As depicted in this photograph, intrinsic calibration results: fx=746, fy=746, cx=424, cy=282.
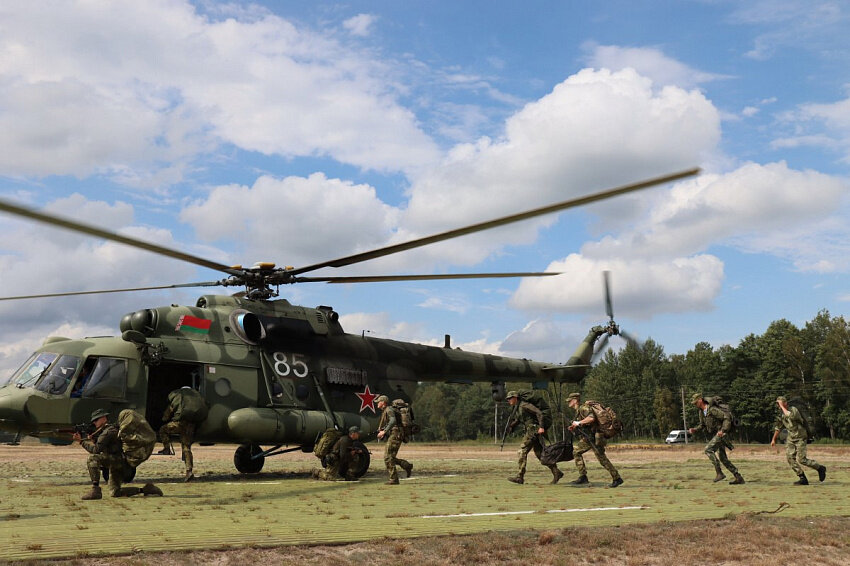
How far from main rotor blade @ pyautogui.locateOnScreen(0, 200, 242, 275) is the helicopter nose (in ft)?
11.6

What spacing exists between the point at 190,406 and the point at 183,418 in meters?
0.25

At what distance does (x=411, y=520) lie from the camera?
8320 mm

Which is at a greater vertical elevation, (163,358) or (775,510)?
(163,358)

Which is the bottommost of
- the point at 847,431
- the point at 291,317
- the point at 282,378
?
the point at 847,431

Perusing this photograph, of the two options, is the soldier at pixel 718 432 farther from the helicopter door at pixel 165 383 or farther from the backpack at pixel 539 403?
the helicopter door at pixel 165 383

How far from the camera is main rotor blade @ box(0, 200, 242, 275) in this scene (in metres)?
8.05

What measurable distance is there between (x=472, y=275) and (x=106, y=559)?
34.3 ft

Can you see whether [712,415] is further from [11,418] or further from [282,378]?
[11,418]

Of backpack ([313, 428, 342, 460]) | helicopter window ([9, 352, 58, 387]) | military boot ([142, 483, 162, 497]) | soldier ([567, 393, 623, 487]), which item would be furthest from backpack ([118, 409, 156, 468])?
soldier ([567, 393, 623, 487])

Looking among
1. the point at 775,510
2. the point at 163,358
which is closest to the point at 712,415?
the point at 775,510

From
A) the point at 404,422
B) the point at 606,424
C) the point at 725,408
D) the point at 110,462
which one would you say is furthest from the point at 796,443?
the point at 110,462

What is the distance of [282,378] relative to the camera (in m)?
15.7

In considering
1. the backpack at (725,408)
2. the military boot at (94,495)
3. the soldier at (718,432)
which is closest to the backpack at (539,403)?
the soldier at (718,432)

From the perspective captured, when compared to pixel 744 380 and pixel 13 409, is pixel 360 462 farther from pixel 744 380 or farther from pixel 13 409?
pixel 744 380
